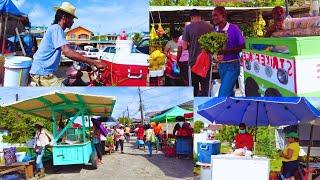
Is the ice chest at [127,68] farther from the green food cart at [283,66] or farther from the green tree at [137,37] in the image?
the green food cart at [283,66]

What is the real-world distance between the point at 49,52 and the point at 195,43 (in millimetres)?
622

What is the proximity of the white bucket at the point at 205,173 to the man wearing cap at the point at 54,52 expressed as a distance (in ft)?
2.00

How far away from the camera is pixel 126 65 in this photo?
1.90 meters

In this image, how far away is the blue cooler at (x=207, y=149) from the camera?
2039mm

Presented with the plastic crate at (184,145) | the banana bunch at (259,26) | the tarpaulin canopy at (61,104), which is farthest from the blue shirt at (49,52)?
the banana bunch at (259,26)

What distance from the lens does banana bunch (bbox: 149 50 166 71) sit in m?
1.99

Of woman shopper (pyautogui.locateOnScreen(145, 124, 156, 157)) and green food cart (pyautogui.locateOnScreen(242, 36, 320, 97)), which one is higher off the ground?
green food cart (pyautogui.locateOnScreen(242, 36, 320, 97))

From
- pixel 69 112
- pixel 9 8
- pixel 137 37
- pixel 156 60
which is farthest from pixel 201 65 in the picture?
pixel 9 8

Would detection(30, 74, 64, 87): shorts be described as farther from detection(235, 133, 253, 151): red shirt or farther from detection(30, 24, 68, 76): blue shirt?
detection(235, 133, 253, 151): red shirt

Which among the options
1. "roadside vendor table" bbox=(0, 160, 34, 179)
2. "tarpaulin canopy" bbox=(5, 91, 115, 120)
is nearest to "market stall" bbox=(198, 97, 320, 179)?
"tarpaulin canopy" bbox=(5, 91, 115, 120)

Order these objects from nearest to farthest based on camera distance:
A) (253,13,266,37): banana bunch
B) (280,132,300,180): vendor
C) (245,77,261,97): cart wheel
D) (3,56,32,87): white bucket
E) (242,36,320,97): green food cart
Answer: (242,36,320,97): green food cart, (3,56,32,87): white bucket, (245,77,261,97): cart wheel, (280,132,300,180): vendor, (253,13,266,37): banana bunch

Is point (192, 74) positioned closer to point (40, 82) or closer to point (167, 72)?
point (167, 72)

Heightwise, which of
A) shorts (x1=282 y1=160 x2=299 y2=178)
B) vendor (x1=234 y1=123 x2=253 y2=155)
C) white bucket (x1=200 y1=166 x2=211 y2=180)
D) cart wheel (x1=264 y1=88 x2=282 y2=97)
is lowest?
shorts (x1=282 y1=160 x2=299 y2=178)

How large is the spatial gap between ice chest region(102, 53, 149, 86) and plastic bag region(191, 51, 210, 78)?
244 mm
